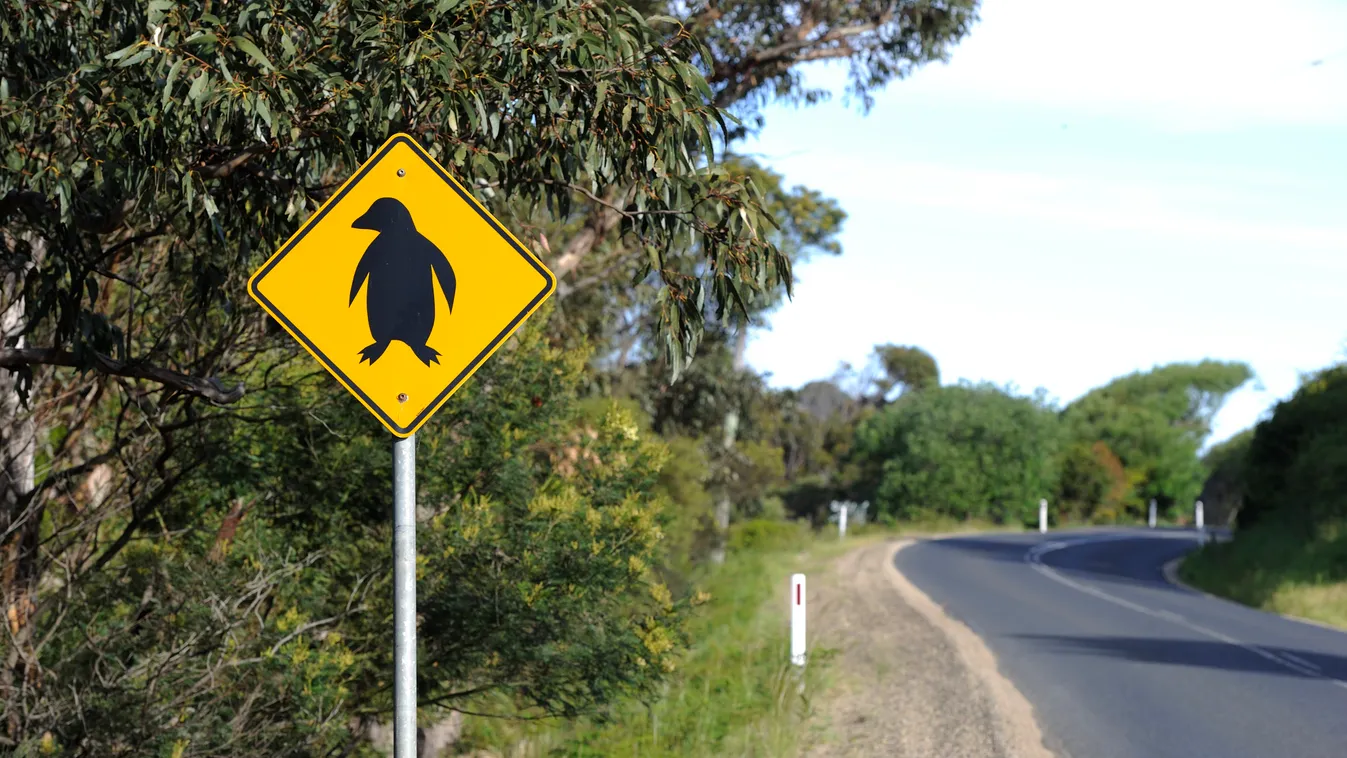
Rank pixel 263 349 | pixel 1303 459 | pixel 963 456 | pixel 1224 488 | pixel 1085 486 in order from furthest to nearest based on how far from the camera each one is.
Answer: pixel 1224 488, pixel 1085 486, pixel 963 456, pixel 1303 459, pixel 263 349

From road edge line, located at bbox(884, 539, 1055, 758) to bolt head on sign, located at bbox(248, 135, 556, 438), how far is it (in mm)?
6288

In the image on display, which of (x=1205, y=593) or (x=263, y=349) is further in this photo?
(x=1205, y=593)

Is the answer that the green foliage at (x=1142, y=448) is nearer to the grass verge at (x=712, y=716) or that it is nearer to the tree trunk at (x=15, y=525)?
the grass verge at (x=712, y=716)

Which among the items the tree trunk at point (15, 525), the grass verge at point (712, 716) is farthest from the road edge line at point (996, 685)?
the tree trunk at point (15, 525)

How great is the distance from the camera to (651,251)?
5.72 m

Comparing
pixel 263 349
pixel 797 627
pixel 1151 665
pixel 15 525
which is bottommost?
pixel 1151 665

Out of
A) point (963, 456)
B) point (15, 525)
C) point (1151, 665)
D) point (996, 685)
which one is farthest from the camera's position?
point (963, 456)

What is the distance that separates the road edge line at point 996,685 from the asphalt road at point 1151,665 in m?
0.11

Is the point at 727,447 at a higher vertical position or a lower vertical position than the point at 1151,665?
higher

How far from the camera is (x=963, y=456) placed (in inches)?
2379

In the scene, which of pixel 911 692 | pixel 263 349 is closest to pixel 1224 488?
pixel 911 692

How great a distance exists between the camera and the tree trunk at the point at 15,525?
6312 millimetres

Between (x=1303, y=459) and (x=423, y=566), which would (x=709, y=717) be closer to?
(x=423, y=566)

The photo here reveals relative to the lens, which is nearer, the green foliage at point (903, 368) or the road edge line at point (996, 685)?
the road edge line at point (996, 685)
